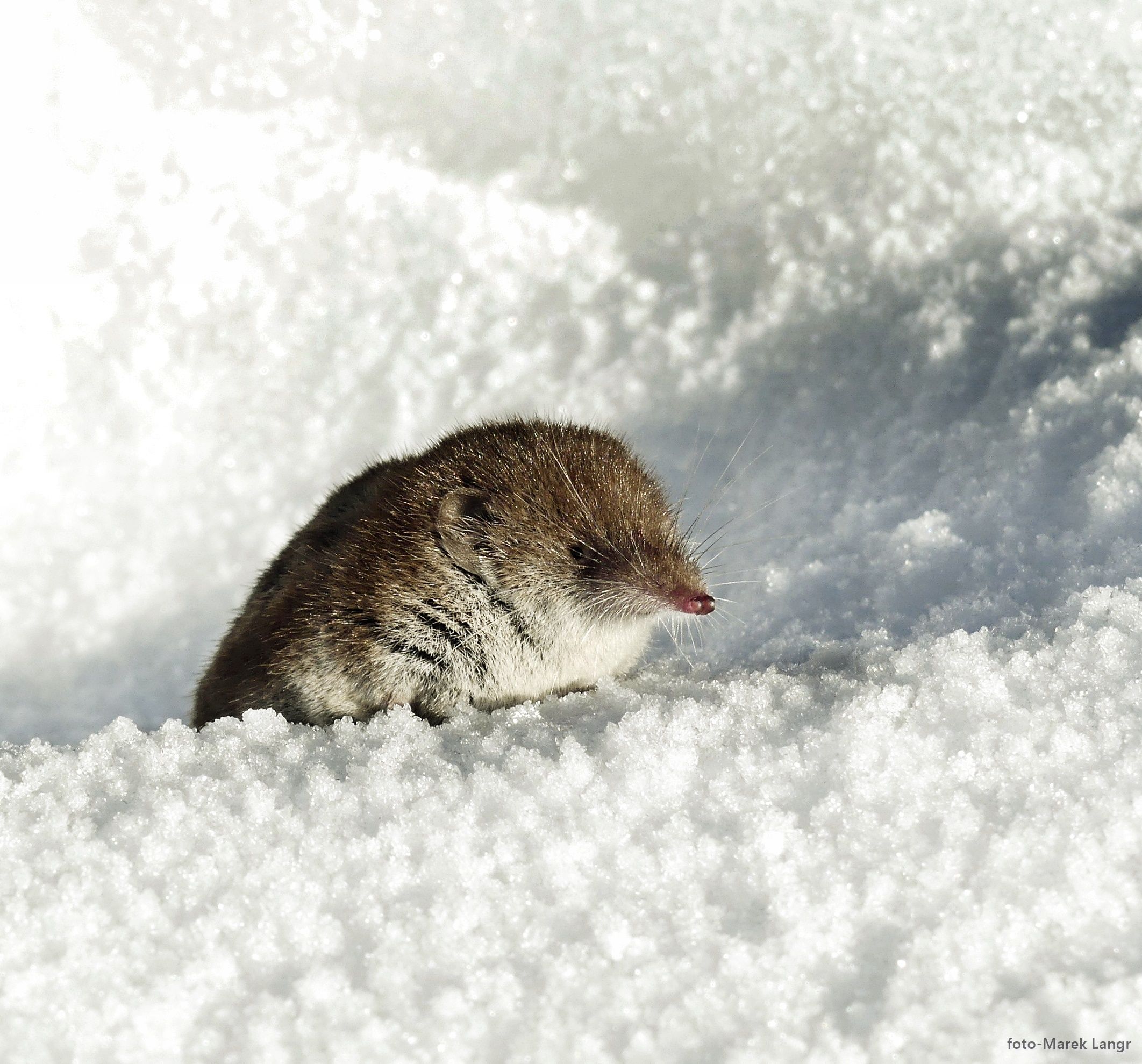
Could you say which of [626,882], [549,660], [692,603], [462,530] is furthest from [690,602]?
[626,882]

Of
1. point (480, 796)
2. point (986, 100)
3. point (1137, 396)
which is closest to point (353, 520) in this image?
point (480, 796)

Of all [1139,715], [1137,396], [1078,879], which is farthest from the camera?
[1137,396]

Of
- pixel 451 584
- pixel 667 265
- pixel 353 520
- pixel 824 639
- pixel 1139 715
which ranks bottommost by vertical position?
pixel 1139 715

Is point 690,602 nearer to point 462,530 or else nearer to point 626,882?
point 462,530

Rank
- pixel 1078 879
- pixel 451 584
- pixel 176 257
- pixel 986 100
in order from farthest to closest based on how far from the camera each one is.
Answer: pixel 176 257, pixel 986 100, pixel 451 584, pixel 1078 879

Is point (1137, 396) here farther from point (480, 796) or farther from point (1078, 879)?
point (480, 796)

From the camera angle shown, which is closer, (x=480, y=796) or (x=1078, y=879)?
(x=1078, y=879)

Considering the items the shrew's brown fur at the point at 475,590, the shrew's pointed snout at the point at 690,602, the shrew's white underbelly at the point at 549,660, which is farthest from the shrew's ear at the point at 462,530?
the shrew's pointed snout at the point at 690,602

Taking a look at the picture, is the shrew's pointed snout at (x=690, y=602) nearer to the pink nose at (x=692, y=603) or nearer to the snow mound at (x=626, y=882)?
the pink nose at (x=692, y=603)
